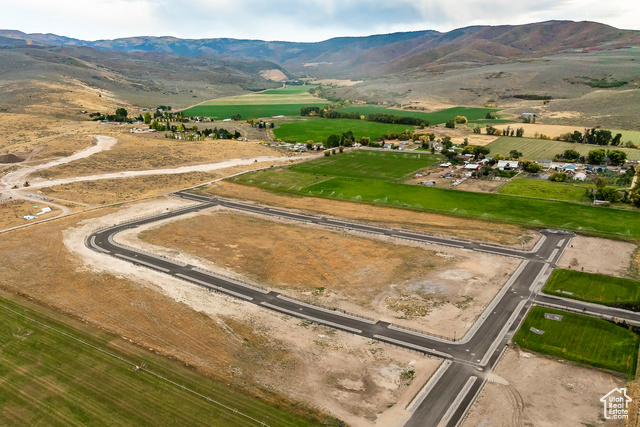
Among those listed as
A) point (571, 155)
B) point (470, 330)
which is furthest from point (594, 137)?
point (470, 330)

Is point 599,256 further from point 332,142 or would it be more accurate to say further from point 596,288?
point 332,142

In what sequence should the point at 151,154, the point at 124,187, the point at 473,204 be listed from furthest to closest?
1. the point at 151,154
2. the point at 124,187
3. the point at 473,204

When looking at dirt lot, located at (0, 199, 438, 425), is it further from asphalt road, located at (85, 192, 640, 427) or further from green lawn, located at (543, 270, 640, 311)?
green lawn, located at (543, 270, 640, 311)

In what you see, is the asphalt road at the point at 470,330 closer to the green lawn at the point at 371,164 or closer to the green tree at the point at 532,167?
the green tree at the point at 532,167

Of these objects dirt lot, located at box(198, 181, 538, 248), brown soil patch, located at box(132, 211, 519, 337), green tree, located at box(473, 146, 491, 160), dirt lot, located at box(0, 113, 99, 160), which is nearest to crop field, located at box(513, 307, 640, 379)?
brown soil patch, located at box(132, 211, 519, 337)

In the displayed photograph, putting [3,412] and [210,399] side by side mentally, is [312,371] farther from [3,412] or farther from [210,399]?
[3,412]
